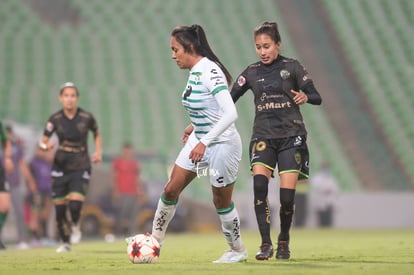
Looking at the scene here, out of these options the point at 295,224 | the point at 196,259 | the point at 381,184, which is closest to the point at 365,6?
the point at 381,184

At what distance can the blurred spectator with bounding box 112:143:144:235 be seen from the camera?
2008 cm

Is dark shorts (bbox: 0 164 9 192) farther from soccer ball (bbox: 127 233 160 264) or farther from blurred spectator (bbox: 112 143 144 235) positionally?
blurred spectator (bbox: 112 143 144 235)

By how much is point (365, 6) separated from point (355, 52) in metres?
3.02

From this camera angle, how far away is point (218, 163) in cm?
815

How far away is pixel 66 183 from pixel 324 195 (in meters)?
12.3

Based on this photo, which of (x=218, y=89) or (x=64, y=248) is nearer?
(x=218, y=89)

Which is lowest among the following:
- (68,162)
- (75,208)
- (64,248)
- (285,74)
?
(64,248)

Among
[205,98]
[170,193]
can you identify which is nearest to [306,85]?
[205,98]

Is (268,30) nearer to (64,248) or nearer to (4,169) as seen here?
(64,248)

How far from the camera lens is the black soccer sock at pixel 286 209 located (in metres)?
8.82

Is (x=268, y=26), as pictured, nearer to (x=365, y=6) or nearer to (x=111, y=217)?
(x=111, y=217)

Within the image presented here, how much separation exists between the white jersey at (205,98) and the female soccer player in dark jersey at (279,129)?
0.69 m

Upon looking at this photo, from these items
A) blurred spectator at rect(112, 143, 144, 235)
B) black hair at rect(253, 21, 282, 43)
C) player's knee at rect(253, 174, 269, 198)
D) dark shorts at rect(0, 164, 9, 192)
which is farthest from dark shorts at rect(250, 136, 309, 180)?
blurred spectator at rect(112, 143, 144, 235)

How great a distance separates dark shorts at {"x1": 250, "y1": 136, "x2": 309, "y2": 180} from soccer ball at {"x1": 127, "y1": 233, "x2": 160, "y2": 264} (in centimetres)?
124
